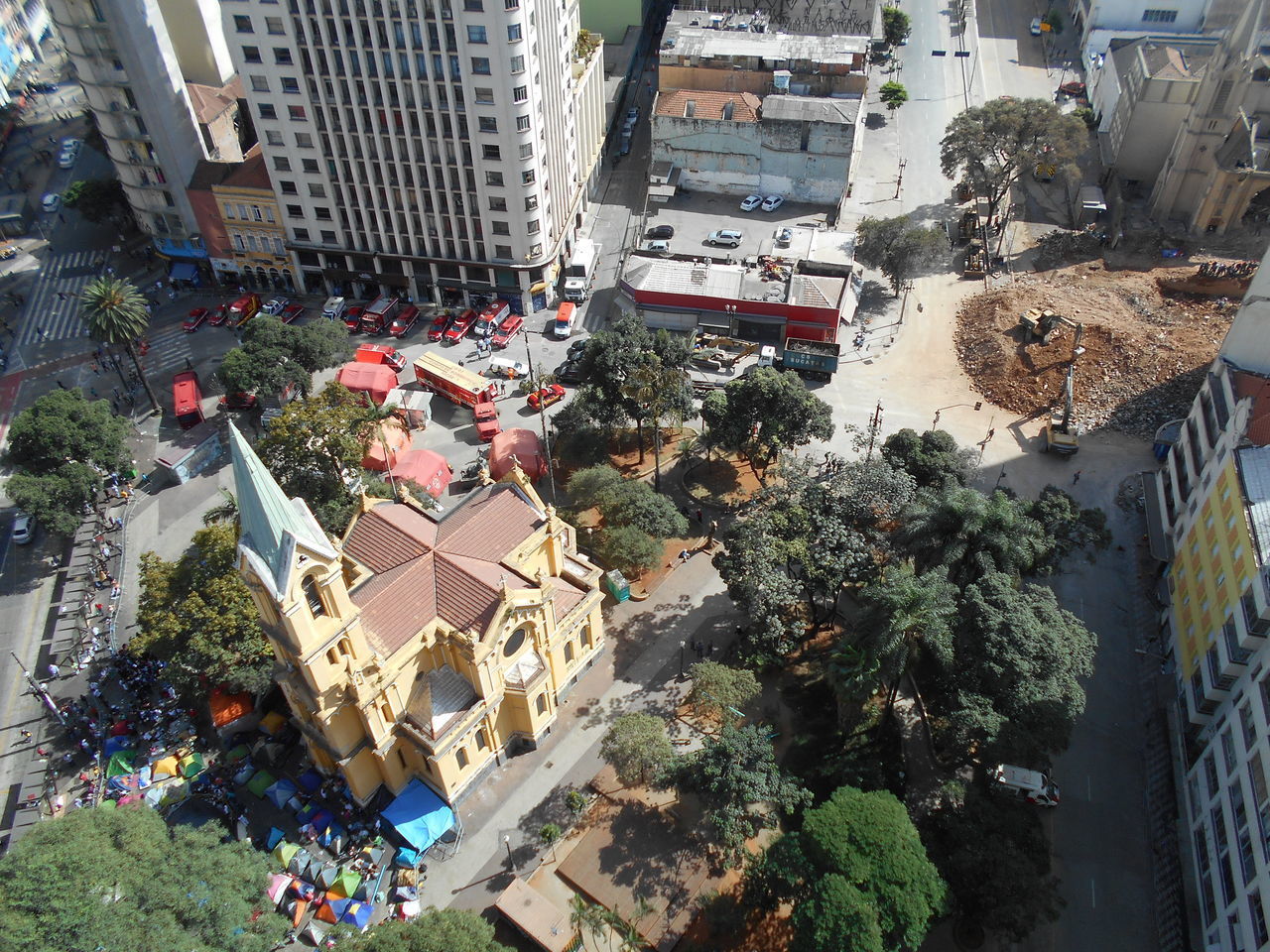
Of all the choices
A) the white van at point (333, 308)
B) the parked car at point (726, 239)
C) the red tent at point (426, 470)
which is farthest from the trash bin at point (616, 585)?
the parked car at point (726, 239)

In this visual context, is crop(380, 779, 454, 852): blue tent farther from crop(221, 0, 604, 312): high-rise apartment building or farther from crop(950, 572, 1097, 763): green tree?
crop(221, 0, 604, 312): high-rise apartment building

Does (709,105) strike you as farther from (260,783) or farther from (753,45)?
(260,783)

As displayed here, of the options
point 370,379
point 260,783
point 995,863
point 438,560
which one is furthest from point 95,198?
point 995,863

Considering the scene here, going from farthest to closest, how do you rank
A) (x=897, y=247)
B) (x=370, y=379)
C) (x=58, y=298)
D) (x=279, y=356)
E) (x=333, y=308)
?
(x=58, y=298) → (x=333, y=308) → (x=897, y=247) → (x=370, y=379) → (x=279, y=356)

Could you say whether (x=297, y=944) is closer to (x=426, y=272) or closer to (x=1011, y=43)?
(x=426, y=272)

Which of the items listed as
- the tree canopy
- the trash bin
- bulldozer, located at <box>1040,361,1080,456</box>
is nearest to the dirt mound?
bulldozer, located at <box>1040,361,1080,456</box>

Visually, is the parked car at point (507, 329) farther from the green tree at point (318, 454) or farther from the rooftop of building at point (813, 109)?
the rooftop of building at point (813, 109)

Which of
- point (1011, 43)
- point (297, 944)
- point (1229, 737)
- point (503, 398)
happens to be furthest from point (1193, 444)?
point (1011, 43)
